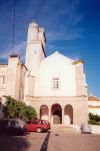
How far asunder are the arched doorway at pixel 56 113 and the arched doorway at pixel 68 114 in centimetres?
116

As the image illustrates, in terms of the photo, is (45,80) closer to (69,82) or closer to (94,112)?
(69,82)

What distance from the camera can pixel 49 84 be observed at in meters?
36.2

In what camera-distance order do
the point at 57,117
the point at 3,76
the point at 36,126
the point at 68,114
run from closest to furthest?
1. the point at 36,126
2. the point at 3,76
3. the point at 68,114
4. the point at 57,117

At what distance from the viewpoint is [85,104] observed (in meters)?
32.1

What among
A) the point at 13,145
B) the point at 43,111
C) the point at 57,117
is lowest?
the point at 13,145

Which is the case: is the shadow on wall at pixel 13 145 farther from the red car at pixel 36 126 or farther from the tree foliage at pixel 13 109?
the tree foliage at pixel 13 109

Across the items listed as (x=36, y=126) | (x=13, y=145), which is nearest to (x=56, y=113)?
(x=36, y=126)

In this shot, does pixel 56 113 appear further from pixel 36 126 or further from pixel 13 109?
pixel 36 126

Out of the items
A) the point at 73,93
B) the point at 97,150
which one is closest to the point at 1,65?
the point at 73,93

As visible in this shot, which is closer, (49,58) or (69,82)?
(69,82)

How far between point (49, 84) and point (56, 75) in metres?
2.13

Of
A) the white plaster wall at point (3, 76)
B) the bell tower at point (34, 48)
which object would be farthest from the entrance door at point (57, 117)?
the white plaster wall at point (3, 76)

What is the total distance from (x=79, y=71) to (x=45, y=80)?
649cm

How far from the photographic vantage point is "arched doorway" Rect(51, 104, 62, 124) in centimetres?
3531
